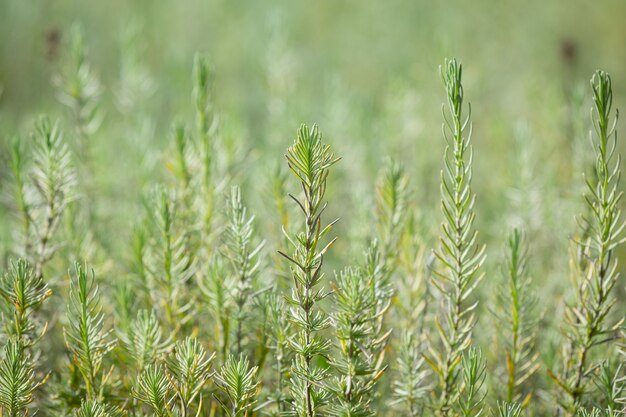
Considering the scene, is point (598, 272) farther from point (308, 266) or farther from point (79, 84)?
point (79, 84)

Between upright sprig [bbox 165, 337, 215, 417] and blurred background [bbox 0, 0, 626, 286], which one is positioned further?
blurred background [bbox 0, 0, 626, 286]

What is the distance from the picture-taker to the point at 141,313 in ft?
1.83

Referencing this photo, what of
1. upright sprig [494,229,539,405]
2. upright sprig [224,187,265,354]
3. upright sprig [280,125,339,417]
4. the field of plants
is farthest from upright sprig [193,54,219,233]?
upright sprig [494,229,539,405]

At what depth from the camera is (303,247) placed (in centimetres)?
48

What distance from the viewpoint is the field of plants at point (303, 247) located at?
50 centimetres

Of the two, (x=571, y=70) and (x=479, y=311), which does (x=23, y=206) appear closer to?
(x=479, y=311)

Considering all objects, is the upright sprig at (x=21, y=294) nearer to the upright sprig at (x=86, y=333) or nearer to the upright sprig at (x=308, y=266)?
the upright sprig at (x=86, y=333)

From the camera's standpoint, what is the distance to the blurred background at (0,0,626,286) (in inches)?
38.5

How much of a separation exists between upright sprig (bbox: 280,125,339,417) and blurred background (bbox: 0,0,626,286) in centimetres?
23

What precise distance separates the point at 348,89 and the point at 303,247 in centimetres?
124

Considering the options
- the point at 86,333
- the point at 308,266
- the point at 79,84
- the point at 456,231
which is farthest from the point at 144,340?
the point at 79,84

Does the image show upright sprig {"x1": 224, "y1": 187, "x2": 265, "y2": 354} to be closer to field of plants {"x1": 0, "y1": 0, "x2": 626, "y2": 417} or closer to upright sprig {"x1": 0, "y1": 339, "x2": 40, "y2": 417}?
field of plants {"x1": 0, "y1": 0, "x2": 626, "y2": 417}

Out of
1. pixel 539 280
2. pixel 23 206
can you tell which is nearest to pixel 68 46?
pixel 23 206

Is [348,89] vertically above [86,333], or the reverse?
[348,89]
